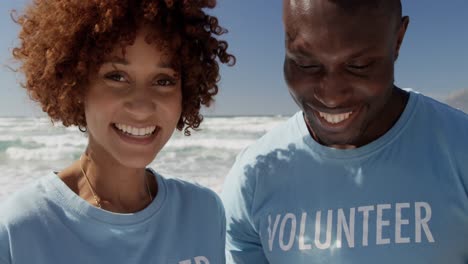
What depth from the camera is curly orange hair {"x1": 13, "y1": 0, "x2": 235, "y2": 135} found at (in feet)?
6.61

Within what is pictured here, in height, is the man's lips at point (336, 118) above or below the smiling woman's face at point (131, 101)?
above

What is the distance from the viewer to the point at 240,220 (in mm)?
2326

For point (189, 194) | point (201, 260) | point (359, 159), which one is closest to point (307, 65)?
point (359, 159)

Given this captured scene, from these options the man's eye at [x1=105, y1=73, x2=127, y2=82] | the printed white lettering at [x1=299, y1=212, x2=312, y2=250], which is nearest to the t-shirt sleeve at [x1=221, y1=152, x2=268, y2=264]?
the printed white lettering at [x1=299, y1=212, x2=312, y2=250]

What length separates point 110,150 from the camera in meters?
2.01

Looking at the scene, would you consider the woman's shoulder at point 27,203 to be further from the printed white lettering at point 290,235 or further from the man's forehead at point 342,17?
the man's forehead at point 342,17

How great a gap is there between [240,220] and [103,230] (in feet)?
2.32

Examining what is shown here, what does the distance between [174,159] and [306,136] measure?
454 inches

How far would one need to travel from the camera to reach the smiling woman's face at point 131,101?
196cm

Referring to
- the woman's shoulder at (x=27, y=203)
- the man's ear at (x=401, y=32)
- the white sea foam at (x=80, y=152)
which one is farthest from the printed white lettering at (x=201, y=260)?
the white sea foam at (x=80, y=152)

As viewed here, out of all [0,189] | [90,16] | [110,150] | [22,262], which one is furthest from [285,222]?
[0,189]

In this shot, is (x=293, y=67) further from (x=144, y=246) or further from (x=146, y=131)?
(x=144, y=246)

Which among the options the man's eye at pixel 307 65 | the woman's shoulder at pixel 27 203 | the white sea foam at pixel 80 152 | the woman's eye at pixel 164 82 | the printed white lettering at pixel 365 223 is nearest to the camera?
the woman's shoulder at pixel 27 203

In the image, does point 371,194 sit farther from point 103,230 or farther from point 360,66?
point 103,230
